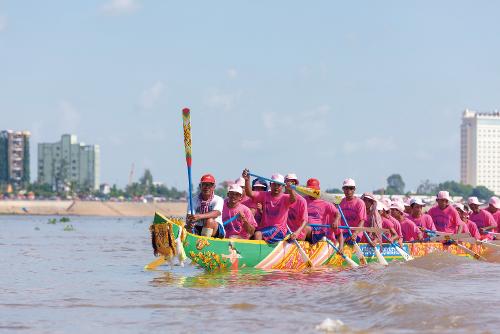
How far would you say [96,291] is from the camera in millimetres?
14602

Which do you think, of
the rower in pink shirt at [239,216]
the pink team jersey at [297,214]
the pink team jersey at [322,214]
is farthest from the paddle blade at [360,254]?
the rower in pink shirt at [239,216]

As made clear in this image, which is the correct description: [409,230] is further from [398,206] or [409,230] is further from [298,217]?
[298,217]

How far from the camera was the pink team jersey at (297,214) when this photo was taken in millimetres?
17453

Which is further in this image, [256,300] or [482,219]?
[482,219]

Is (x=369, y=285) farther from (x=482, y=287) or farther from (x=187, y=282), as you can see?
(x=187, y=282)

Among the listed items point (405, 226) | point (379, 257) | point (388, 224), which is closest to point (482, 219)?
point (405, 226)

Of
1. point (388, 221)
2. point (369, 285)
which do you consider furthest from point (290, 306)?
point (388, 221)

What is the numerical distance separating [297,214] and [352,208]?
1.77 metres

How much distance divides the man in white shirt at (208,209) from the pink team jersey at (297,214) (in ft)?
5.75

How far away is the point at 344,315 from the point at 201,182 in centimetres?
513

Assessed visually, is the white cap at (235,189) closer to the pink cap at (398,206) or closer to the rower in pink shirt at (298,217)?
the rower in pink shirt at (298,217)

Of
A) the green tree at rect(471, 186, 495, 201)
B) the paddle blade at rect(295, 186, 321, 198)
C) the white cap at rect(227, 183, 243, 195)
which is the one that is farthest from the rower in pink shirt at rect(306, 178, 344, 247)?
the green tree at rect(471, 186, 495, 201)

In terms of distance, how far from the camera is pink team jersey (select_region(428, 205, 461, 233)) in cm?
2194

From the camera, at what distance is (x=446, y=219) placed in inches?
869
